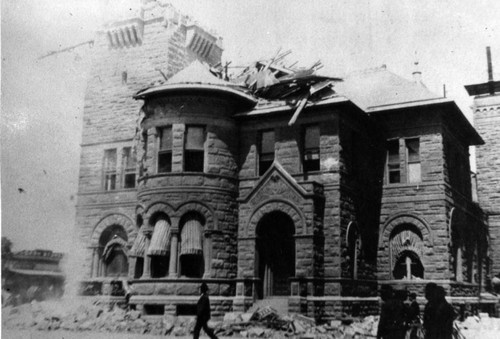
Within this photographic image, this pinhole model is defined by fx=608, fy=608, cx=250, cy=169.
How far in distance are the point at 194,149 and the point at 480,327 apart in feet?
40.8

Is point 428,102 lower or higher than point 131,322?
higher

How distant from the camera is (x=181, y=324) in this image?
20.1 meters

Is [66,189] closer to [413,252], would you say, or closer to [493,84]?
[413,252]

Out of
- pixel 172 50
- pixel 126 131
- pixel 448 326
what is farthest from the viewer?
pixel 172 50

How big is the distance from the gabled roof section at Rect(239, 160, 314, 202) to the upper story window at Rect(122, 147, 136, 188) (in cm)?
800

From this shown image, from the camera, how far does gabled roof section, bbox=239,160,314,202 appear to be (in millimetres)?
22250

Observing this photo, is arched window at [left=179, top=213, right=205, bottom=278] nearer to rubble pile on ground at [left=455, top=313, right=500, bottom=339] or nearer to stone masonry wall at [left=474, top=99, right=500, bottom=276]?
rubble pile on ground at [left=455, top=313, right=500, bottom=339]

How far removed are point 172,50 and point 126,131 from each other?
554 centimetres

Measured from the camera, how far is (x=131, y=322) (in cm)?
2089

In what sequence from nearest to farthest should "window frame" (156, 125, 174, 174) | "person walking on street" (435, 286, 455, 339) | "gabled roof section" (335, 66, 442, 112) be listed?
"person walking on street" (435, 286, 455, 339) < "window frame" (156, 125, 174, 174) < "gabled roof section" (335, 66, 442, 112)

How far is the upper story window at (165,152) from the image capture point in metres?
24.4

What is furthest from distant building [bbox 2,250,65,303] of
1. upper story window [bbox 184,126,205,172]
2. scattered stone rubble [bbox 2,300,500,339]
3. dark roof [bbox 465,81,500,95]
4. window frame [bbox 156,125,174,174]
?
dark roof [bbox 465,81,500,95]

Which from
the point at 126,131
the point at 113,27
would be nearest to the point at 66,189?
the point at 126,131

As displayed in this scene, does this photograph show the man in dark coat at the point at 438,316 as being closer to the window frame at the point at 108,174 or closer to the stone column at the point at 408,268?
the stone column at the point at 408,268
